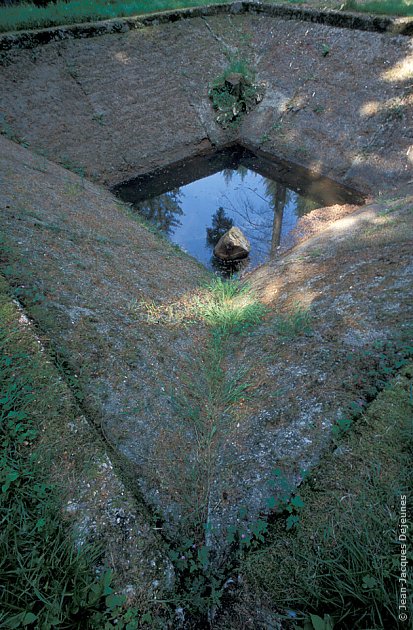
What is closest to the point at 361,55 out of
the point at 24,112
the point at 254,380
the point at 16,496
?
the point at 24,112

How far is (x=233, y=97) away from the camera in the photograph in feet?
36.7

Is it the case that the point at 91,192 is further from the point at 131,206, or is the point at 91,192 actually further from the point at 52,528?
the point at 52,528

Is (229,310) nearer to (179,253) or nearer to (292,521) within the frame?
(179,253)

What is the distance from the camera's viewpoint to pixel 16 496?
2.14 metres

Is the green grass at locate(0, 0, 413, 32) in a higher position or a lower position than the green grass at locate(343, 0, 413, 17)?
higher

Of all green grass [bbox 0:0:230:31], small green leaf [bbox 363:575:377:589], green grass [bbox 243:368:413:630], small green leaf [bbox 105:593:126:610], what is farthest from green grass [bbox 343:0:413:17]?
small green leaf [bbox 105:593:126:610]

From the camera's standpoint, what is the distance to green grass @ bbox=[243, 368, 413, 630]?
1833mm

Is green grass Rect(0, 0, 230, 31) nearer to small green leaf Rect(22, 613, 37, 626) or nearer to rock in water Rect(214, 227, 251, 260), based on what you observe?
rock in water Rect(214, 227, 251, 260)

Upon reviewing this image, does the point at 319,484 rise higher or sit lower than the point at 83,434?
lower

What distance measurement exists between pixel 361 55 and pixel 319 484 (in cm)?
1153

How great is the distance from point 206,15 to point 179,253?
Answer: 414 inches

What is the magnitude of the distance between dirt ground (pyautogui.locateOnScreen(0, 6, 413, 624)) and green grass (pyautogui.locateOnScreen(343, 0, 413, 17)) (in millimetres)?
750

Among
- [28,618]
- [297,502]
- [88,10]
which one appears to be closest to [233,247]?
[297,502]

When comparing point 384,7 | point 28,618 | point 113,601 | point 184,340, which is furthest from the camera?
point 384,7
